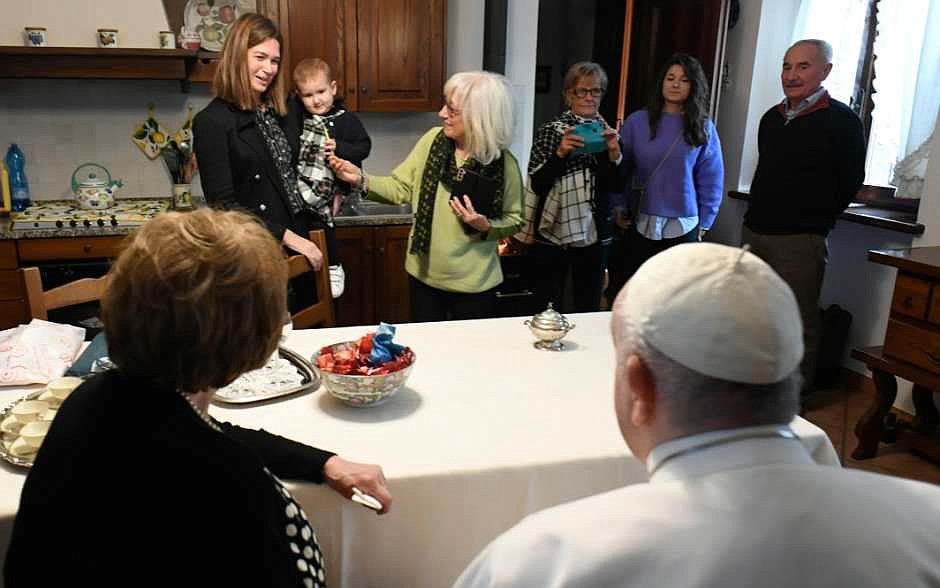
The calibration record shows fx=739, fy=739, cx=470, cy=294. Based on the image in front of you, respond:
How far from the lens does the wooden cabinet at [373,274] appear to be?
11.7 feet

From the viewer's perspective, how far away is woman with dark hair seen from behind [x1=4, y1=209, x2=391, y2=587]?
2.82ft

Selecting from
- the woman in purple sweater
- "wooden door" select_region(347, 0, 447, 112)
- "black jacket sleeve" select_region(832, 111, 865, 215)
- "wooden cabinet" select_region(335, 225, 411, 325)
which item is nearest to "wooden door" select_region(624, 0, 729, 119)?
the woman in purple sweater

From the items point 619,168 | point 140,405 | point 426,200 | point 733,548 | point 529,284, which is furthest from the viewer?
point 529,284

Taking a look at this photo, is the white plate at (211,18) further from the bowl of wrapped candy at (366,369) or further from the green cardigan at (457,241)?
the bowl of wrapped candy at (366,369)

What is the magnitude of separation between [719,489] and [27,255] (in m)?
3.18

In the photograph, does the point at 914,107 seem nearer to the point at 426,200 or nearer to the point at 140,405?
the point at 426,200

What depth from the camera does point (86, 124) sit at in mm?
3600

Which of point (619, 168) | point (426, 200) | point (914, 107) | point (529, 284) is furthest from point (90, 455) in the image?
point (914, 107)

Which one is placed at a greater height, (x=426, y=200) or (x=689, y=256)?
(x=689, y=256)

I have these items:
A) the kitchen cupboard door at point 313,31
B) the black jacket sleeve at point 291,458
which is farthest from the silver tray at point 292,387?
the kitchen cupboard door at point 313,31

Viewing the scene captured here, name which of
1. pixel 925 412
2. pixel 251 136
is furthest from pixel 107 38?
pixel 925 412

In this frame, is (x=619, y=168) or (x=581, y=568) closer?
(x=581, y=568)

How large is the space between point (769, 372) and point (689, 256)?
147mm

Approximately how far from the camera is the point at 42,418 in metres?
1.29
